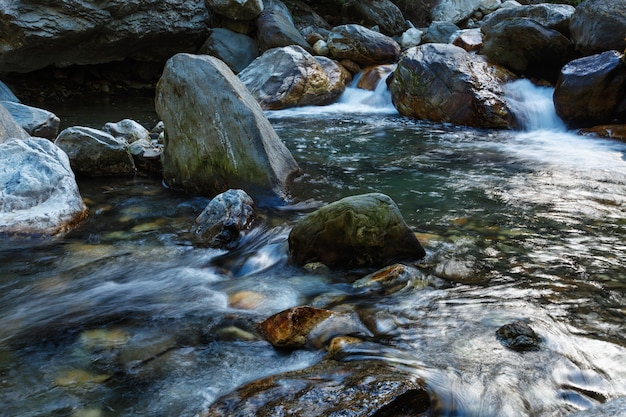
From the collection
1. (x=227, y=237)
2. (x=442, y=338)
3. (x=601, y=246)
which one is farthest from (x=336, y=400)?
(x=601, y=246)

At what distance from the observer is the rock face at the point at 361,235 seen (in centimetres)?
356

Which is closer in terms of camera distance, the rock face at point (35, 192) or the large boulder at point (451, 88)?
the rock face at point (35, 192)

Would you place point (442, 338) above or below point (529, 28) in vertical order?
below

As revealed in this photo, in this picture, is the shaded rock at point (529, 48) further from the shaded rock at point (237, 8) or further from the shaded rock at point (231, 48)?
the shaded rock at point (237, 8)

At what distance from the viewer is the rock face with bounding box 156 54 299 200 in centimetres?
499

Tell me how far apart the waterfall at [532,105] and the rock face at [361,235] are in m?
5.99

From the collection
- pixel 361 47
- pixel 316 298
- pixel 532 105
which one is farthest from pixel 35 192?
pixel 361 47

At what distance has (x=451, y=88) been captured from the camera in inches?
360

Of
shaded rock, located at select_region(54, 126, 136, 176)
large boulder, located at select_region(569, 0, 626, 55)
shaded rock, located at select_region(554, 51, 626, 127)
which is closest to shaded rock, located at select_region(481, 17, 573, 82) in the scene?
large boulder, located at select_region(569, 0, 626, 55)

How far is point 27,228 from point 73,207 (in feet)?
1.52

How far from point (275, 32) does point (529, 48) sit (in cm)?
635

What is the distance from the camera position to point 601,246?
382 centimetres

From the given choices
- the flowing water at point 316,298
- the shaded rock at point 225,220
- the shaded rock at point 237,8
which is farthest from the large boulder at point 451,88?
the shaded rock at point 225,220

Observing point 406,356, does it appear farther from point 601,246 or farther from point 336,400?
point 601,246
